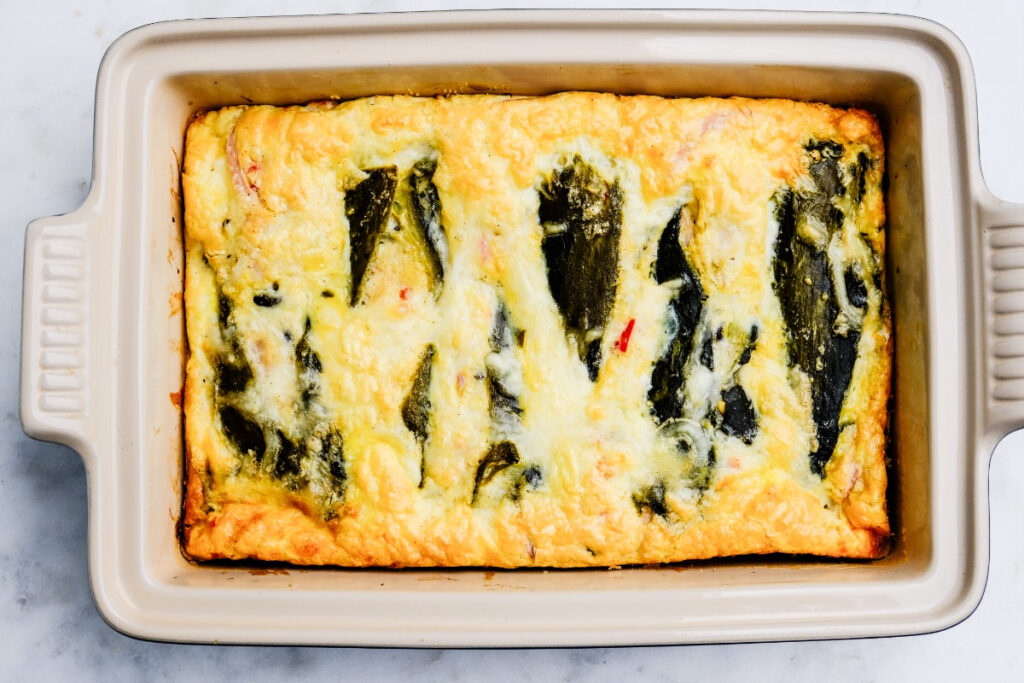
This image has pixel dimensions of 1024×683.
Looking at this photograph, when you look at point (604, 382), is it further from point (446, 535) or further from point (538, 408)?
point (446, 535)

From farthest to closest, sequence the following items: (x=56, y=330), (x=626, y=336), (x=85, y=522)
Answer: (x=85, y=522)
(x=626, y=336)
(x=56, y=330)

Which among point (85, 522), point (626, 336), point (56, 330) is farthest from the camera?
point (85, 522)

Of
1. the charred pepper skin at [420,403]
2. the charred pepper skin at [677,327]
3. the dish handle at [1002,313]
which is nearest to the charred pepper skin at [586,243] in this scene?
the charred pepper skin at [677,327]

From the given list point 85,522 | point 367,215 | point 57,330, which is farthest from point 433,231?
point 85,522

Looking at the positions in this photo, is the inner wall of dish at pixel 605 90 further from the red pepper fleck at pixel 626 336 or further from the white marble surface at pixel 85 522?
the red pepper fleck at pixel 626 336

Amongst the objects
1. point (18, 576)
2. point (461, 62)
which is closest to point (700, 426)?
point (461, 62)

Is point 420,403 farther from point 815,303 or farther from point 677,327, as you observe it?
point 815,303

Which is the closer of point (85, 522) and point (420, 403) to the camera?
point (420, 403)

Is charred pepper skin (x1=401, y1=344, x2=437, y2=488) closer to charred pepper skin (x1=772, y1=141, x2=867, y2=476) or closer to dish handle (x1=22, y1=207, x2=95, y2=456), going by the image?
dish handle (x1=22, y1=207, x2=95, y2=456)
